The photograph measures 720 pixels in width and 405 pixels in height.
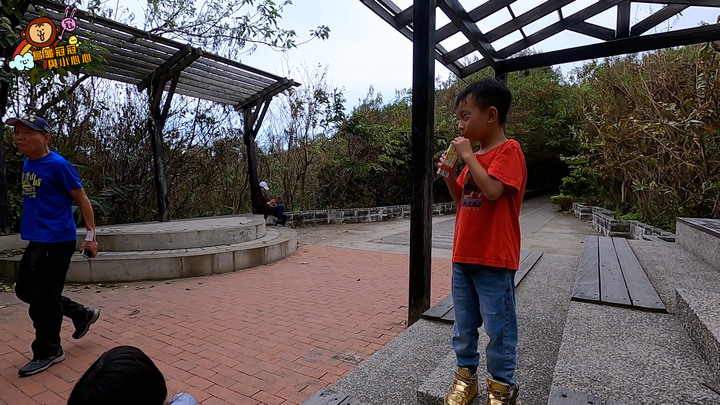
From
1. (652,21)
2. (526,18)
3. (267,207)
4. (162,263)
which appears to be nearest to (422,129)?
(526,18)

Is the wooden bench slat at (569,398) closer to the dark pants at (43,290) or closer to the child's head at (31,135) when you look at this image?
the dark pants at (43,290)

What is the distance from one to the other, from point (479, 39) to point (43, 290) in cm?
424

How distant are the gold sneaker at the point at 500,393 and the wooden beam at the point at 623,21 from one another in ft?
12.5

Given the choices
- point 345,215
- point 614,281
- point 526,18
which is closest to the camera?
point 614,281

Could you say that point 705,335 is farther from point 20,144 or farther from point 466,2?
point 20,144

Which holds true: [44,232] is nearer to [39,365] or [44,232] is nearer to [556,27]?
[39,365]

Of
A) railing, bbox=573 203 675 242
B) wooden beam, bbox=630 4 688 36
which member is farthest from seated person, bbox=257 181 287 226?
wooden beam, bbox=630 4 688 36

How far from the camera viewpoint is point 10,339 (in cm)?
290

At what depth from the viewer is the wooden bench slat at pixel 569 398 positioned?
1.34 m

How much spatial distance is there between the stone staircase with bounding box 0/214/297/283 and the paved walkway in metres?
0.20

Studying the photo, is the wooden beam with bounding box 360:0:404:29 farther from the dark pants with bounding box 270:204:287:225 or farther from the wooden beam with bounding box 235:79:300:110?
the dark pants with bounding box 270:204:287:225

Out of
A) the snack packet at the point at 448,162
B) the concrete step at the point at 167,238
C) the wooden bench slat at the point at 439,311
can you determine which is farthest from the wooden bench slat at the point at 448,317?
the concrete step at the point at 167,238

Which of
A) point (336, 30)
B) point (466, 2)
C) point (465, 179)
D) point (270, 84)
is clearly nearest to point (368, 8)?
point (466, 2)

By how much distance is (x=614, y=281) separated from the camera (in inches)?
109
